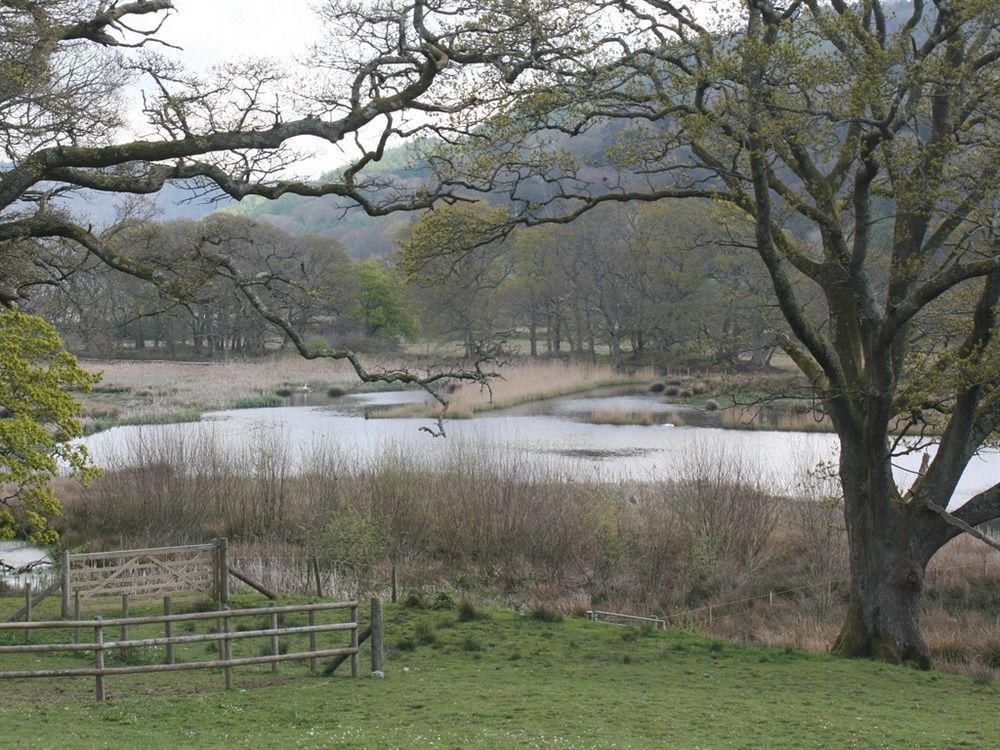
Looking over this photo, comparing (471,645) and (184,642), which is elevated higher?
(184,642)

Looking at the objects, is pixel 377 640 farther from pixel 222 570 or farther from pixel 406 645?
pixel 222 570

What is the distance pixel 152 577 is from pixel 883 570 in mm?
11804

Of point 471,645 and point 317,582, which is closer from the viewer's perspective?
point 471,645

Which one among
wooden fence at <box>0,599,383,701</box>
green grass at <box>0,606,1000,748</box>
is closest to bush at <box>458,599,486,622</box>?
green grass at <box>0,606,1000,748</box>

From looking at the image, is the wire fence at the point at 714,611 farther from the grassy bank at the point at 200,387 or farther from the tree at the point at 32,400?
the grassy bank at the point at 200,387

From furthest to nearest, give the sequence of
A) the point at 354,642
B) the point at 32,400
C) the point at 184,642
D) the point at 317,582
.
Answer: the point at 317,582
the point at 354,642
the point at 184,642
the point at 32,400

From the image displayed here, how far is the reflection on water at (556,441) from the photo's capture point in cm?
2986

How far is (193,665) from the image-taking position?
11.9m

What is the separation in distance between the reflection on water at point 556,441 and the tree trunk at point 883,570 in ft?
27.1

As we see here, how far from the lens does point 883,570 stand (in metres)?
16.2

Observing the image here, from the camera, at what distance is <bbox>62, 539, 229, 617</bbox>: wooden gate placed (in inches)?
663

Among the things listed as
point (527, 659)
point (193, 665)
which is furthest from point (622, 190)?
point (193, 665)

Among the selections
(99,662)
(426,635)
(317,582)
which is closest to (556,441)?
(317,582)

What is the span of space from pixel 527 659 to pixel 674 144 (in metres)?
8.13
